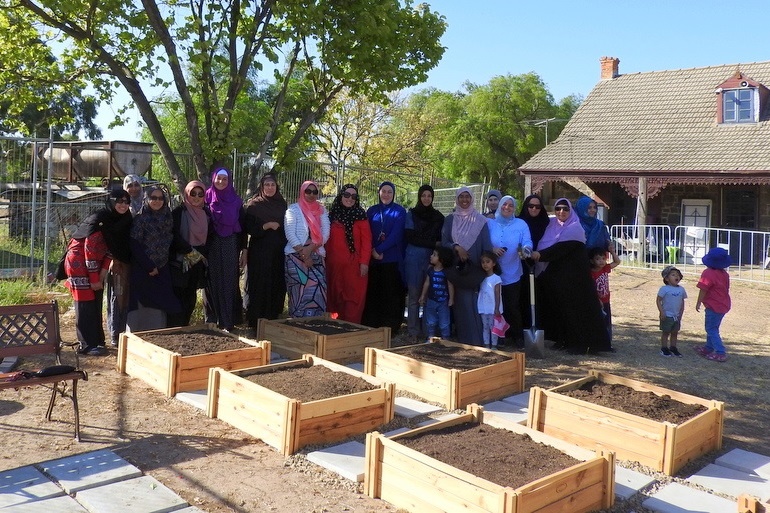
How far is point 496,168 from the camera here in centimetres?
3803

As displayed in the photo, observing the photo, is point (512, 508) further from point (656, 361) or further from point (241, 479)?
point (656, 361)

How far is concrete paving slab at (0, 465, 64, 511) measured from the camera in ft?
12.1

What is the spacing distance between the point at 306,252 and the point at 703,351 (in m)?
4.60

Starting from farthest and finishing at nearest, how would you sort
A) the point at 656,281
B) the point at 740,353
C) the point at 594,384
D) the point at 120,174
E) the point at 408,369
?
the point at 656,281
the point at 120,174
the point at 740,353
the point at 408,369
the point at 594,384

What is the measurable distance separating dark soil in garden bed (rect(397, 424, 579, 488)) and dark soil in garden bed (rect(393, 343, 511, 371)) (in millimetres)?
1549

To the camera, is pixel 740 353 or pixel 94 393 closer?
pixel 94 393

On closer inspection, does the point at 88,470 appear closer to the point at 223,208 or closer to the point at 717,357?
the point at 223,208

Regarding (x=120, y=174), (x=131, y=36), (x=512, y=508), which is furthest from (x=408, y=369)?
(x=120, y=174)

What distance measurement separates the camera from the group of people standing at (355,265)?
7180 millimetres

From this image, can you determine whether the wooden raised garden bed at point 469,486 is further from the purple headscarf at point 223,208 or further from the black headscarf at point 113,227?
the purple headscarf at point 223,208

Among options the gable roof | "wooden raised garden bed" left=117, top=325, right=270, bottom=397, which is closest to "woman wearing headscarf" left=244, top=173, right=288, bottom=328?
"wooden raised garden bed" left=117, top=325, right=270, bottom=397

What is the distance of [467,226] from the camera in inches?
312

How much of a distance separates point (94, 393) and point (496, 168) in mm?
33910

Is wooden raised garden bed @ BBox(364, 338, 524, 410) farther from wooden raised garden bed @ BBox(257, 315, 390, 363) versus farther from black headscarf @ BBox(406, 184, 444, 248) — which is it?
black headscarf @ BBox(406, 184, 444, 248)
